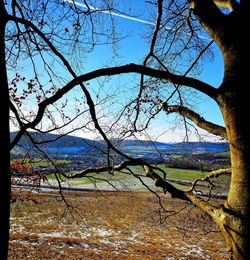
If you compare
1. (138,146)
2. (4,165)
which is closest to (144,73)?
(4,165)

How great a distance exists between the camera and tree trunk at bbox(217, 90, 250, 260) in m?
1.68

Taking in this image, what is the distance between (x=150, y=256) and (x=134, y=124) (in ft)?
44.2

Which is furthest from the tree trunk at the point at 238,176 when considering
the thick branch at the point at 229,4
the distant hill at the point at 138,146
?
the distant hill at the point at 138,146

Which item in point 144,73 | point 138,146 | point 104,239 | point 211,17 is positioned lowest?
point 104,239

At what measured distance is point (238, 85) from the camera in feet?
5.81

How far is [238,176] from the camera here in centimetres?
178

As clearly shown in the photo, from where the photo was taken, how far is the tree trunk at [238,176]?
1.68m

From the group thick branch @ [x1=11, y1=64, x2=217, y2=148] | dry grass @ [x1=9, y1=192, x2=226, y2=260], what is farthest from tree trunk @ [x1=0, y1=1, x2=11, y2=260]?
dry grass @ [x1=9, y1=192, x2=226, y2=260]

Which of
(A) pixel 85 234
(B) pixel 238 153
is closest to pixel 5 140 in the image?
(B) pixel 238 153

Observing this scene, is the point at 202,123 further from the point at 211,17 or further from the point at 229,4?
the point at 229,4

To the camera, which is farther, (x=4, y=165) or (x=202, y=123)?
(x=202, y=123)

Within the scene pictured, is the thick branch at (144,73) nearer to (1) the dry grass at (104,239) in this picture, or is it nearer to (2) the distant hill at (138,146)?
(2) the distant hill at (138,146)

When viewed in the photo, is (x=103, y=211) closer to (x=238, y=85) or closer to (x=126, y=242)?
(x=126, y=242)

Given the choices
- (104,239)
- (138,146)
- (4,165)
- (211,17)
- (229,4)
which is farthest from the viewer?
(104,239)
